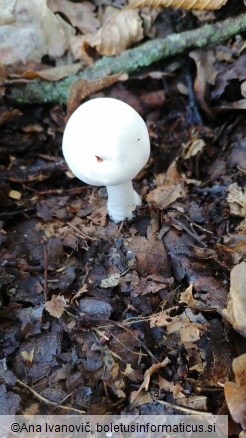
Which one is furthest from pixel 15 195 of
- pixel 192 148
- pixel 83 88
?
pixel 192 148

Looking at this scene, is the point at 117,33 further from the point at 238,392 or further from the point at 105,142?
the point at 238,392

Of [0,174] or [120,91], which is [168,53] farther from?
[0,174]

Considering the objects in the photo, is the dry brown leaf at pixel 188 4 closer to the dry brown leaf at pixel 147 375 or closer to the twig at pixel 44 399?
the dry brown leaf at pixel 147 375

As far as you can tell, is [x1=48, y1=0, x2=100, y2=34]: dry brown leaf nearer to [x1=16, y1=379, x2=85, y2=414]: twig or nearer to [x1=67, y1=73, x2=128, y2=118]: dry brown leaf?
[x1=67, y1=73, x2=128, y2=118]: dry brown leaf

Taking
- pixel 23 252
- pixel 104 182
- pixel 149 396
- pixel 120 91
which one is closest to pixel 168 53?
pixel 120 91

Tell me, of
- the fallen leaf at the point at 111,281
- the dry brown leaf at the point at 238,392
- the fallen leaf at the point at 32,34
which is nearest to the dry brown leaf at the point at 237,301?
the dry brown leaf at the point at 238,392

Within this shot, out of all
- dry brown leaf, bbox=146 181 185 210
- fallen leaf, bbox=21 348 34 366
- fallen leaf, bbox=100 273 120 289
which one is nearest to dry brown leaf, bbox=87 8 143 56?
dry brown leaf, bbox=146 181 185 210
